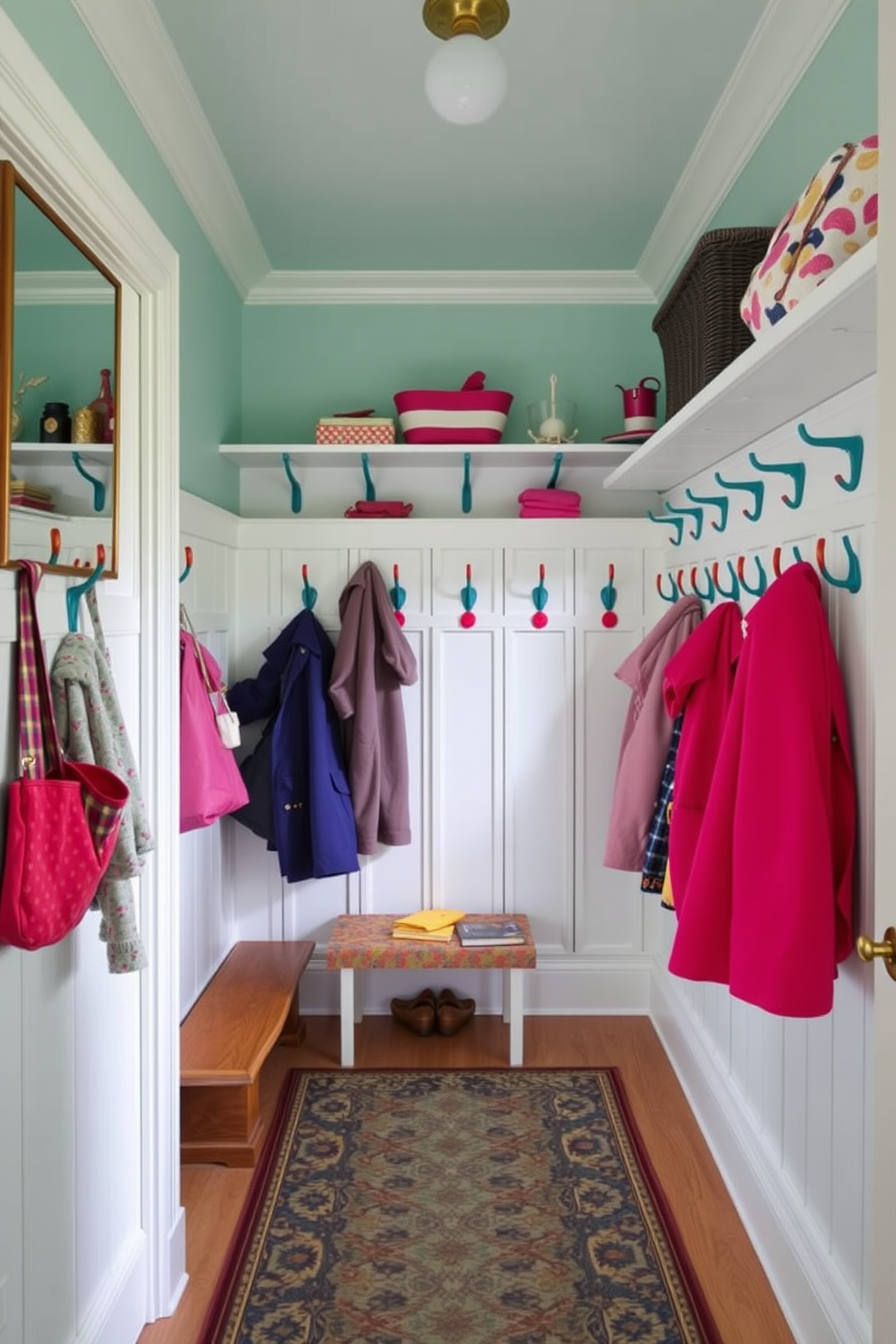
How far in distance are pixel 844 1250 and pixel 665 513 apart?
2255 millimetres

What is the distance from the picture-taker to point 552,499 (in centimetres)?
333

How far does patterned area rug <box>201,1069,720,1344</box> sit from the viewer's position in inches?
75.7

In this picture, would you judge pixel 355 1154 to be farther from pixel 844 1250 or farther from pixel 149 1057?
pixel 844 1250

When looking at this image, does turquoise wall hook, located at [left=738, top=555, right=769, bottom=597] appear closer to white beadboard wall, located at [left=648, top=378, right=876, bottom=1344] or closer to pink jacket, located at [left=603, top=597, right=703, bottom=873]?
white beadboard wall, located at [left=648, top=378, right=876, bottom=1344]

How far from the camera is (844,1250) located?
5.57ft

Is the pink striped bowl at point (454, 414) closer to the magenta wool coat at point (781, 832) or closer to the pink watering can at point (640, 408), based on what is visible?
the pink watering can at point (640, 408)

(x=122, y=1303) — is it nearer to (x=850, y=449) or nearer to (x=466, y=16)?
(x=850, y=449)

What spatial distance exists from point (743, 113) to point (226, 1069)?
2.66 m

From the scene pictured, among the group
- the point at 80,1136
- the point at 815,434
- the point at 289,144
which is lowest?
the point at 80,1136

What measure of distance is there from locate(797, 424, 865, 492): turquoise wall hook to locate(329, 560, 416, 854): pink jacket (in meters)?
1.71

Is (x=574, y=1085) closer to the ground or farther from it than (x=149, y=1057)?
closer to the ground

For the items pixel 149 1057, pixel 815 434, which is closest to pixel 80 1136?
pixel 149 1057

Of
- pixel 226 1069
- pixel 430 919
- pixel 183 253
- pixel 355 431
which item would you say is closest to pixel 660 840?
pixel 430 919

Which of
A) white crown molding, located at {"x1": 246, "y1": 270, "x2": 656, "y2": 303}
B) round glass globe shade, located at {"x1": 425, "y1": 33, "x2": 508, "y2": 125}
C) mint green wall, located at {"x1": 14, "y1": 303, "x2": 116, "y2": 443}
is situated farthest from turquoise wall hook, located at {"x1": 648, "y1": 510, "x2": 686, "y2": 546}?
mint green wall, located at {"x1": 14, "y1": 303, "x2": 116, "y2": 443}
